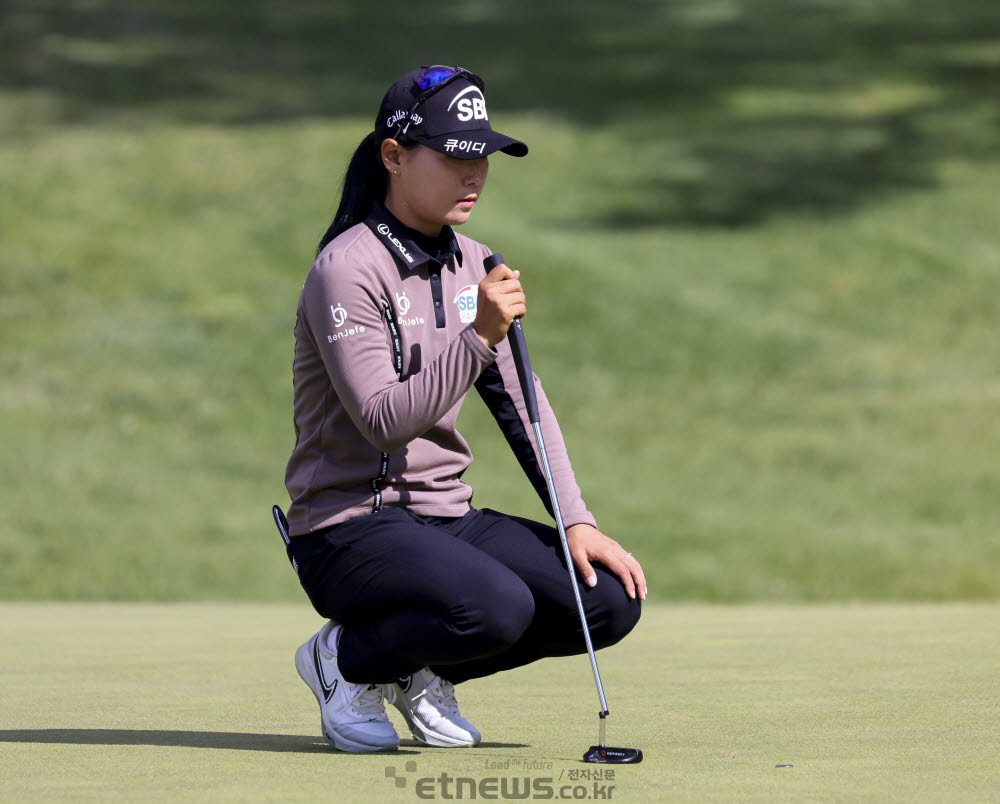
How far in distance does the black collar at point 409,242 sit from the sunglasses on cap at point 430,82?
178mm

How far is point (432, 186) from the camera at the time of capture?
143 inches

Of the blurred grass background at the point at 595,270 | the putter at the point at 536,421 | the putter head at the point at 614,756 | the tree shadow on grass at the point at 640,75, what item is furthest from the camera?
the tree shadow on grass at the point at 640,75

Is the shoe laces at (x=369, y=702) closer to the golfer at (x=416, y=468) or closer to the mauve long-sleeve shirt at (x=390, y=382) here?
the golfer at (x=416, y=468)

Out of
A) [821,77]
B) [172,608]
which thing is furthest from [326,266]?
[821,77]

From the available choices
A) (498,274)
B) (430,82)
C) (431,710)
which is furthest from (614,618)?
(430,82)

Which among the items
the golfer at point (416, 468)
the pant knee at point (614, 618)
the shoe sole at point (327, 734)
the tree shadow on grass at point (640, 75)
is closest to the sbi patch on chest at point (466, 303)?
the golfer at point (416, 468)

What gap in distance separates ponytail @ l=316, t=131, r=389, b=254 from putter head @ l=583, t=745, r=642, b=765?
125 centimetres

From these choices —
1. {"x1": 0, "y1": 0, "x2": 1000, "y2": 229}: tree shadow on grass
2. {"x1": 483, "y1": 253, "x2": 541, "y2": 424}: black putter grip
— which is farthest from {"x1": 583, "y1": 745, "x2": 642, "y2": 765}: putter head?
{"x1": 0, "y1": 0, "x2": 1000, "y2": 229}: tree shadow on grass

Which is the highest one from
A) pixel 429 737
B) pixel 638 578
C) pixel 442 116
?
pixel 442 116

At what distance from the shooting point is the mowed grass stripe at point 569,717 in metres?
3.06

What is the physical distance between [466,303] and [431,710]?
2.89ft

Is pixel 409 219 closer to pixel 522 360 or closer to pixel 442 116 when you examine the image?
pixel 442 116

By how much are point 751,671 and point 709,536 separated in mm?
5752

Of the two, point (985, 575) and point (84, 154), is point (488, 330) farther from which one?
point (84, 154)
